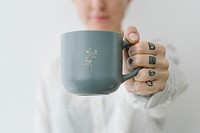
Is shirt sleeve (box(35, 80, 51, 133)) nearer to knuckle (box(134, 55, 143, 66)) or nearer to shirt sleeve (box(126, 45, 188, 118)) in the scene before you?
shirt sleeve (box(126, 45, 188, 118))

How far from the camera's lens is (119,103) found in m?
0.95

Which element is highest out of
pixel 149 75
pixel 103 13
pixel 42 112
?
pixel 103 13

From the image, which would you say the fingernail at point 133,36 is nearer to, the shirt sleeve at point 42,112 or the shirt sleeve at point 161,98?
the shirt sleeve at point 161,98

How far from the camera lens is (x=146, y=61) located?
2.02 feet

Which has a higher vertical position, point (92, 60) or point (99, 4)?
point (99, 4)

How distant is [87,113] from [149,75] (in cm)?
41

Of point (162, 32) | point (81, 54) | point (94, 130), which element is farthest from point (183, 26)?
point (81, 54)

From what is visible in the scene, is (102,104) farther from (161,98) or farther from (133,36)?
(133,36)

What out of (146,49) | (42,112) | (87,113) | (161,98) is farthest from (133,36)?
(42,112)

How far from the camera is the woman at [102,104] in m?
0.76

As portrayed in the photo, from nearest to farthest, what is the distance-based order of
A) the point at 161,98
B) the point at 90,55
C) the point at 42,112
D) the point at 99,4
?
1. the point at 90,55
2. the point at 161,98
3. the point at 99,4
4. the point at 42,112

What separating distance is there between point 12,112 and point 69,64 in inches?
23.6

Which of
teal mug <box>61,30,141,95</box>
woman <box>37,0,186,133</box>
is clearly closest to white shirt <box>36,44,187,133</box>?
woman <box>37,0,186,133</box>

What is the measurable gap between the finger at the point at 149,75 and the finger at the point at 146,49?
31mm
